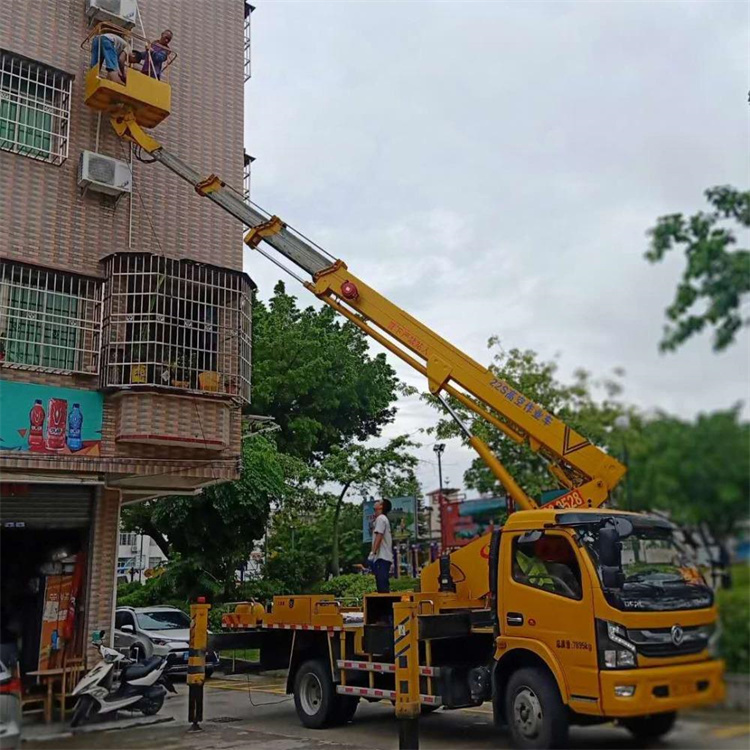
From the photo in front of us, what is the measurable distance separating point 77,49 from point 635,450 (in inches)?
461

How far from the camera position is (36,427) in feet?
33.9

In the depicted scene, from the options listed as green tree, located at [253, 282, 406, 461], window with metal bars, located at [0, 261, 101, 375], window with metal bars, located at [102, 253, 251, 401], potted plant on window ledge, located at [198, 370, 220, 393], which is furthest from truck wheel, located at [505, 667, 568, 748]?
green tree, located at [253, 282, 406, 461]

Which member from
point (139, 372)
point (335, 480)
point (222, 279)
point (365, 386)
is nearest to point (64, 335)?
point (139, 372)

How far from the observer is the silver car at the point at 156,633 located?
14.9 m

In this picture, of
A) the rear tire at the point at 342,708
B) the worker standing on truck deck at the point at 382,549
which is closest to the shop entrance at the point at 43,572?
the rear tire at the point at 342,708

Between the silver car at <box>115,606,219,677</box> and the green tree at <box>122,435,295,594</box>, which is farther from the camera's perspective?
the green tree at <box>122,435,295,594</box>

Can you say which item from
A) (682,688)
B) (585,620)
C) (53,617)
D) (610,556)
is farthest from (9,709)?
(682,688)

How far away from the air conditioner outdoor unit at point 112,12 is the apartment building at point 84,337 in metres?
0.03

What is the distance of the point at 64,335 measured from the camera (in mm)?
11141

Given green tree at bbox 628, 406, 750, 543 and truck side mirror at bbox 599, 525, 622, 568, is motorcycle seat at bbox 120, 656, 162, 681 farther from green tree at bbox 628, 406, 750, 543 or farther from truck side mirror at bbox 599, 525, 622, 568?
green tree at bbox 628, 406, 750, 543

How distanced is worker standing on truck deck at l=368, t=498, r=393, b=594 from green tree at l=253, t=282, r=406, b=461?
17.7 m

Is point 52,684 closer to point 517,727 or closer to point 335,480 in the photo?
point 517,727

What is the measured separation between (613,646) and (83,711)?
6134 mm

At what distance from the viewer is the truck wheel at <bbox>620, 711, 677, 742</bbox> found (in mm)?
3146
